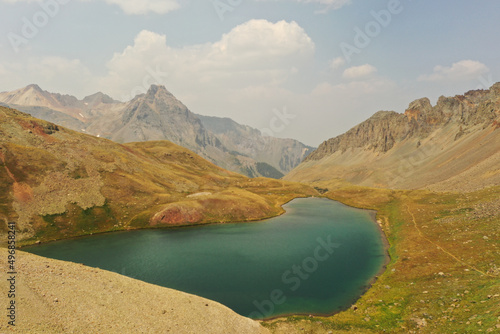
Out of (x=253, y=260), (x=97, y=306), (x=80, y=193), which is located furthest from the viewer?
(x=80, y=193)

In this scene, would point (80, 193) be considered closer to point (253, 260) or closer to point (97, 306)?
point (253, 260)

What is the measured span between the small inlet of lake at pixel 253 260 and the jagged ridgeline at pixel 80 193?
8.24m

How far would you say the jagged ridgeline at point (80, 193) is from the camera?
82.3 m

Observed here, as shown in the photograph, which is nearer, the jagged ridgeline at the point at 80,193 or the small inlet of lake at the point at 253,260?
the small inlet of lake at the point at 253,260

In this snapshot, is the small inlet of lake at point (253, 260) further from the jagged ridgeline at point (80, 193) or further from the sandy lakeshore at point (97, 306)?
the sandy lakeshore at point (97, 306)

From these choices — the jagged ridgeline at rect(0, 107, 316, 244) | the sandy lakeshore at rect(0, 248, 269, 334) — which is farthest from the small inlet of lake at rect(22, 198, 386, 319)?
the sandy lakeshore at rect(0, 248, 269, 334)

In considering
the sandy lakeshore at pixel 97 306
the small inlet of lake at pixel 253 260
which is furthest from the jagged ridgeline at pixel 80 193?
the sandy lakeshore at pixel 97 306

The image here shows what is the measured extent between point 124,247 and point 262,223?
51.4 metres

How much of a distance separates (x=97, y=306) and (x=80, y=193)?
276ft

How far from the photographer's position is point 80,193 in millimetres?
96312

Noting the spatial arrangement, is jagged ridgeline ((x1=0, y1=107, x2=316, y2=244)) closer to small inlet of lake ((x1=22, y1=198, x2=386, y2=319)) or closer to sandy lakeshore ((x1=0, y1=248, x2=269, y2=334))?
small inlet of lake ((x1=22, y1=198, x2=386, y2=319))

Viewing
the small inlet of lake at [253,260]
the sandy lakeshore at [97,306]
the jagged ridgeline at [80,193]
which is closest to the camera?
the sandy lakeshore at [97,306]

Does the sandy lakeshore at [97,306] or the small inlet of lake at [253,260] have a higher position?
the sandy lakeshore at [97,306]

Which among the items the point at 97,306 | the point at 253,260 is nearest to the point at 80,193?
the point at 253,260
